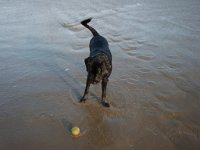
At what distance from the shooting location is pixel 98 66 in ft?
17.2

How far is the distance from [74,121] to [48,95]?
1.17 m

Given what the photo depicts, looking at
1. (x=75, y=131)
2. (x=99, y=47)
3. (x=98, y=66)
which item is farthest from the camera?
(x=99, y=47)

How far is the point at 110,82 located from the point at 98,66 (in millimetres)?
1344

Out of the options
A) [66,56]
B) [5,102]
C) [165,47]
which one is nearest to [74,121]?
[5,102]

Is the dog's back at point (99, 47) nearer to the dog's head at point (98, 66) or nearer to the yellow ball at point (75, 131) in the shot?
the dog's head at point (98, 66)

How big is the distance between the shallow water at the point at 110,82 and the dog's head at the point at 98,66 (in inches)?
29.1

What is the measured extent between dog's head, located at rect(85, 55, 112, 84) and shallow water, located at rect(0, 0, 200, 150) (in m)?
0.74

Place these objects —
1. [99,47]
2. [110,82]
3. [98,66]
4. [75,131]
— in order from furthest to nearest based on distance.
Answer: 1. [110,82]
2. [99,47]
3. [98,66]
4. [75,131]

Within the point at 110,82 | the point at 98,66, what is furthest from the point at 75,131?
the point at 110,82

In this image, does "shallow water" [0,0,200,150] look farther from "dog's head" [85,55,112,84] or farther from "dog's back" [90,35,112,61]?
"dog's back" [90,35,112,61]

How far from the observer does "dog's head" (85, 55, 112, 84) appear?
17.3 feet

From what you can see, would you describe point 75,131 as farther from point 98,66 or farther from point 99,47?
point 99,47

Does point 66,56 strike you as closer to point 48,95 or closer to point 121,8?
point 48,95

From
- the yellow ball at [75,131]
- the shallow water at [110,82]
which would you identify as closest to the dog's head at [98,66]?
the shallow water at [110,82]
